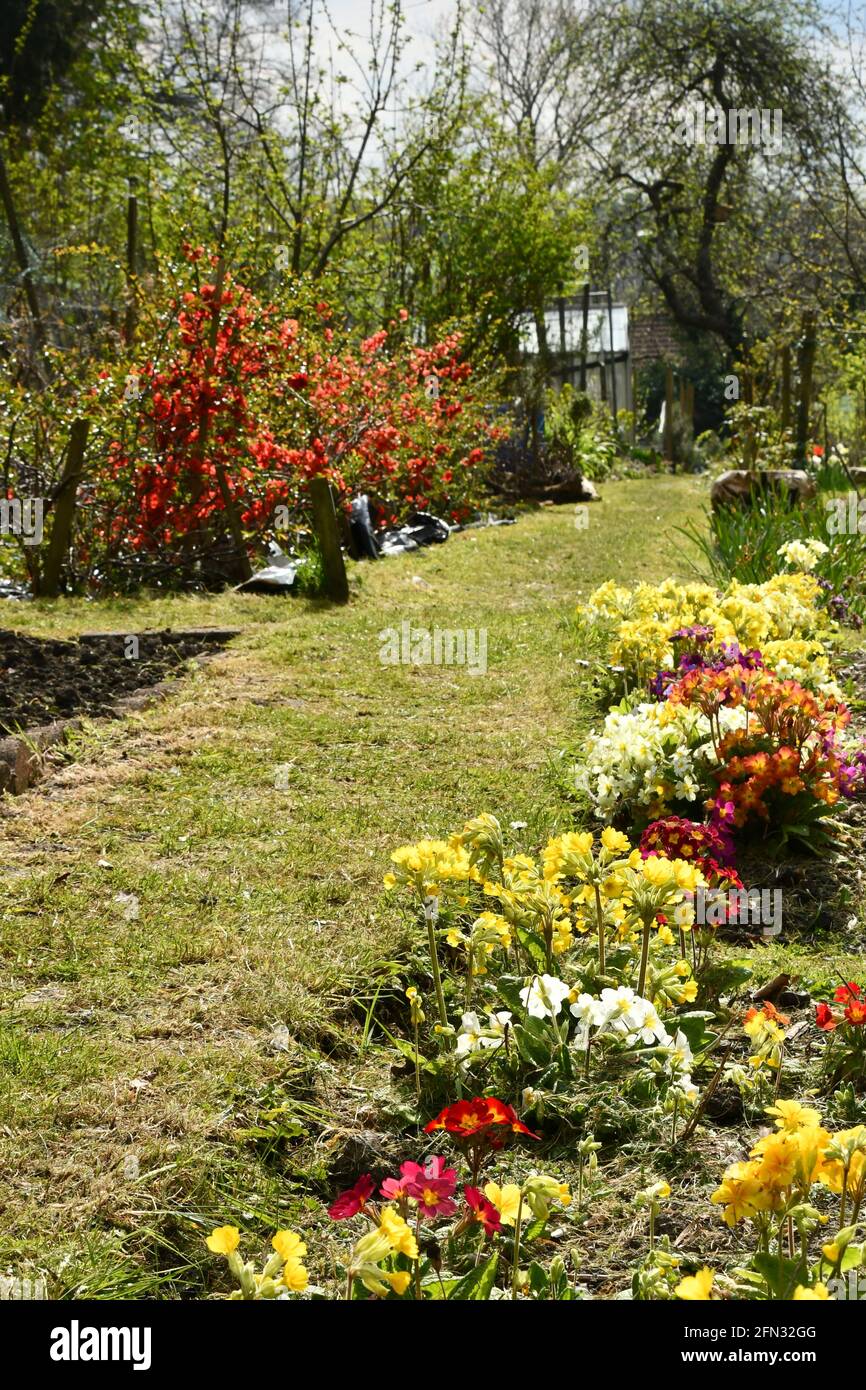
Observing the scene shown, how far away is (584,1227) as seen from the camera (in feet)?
6.06

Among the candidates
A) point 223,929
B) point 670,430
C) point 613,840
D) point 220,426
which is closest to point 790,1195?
point 613,840

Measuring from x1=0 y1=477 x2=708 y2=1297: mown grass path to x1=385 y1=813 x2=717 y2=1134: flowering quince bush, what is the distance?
242 mm

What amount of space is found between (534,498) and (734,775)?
10.7 meters

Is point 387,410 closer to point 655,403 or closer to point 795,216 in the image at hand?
point 795,216

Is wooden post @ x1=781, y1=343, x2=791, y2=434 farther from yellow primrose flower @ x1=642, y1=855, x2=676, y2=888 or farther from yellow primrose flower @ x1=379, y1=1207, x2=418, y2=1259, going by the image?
yellow primrose flower @ x1=379, y1=1207, x2=418, y2=1259

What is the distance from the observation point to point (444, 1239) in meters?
1.78

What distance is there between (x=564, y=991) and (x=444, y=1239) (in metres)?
0.53

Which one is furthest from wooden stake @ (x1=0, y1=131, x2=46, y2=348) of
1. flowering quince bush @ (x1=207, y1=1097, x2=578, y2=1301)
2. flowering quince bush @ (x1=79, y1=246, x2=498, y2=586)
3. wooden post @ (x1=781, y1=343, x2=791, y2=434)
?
flowering quince bush @ (x1=207, y1=1097, x2=578, y2=1301)

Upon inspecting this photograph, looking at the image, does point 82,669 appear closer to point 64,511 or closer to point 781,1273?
point 64,511

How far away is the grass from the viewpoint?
1.88m

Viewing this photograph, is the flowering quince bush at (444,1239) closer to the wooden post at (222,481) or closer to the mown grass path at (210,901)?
the mown grass path at (210,901)

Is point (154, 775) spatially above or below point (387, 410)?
below

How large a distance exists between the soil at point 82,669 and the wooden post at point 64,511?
4.25 feet

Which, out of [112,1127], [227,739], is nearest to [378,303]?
[227,739]
